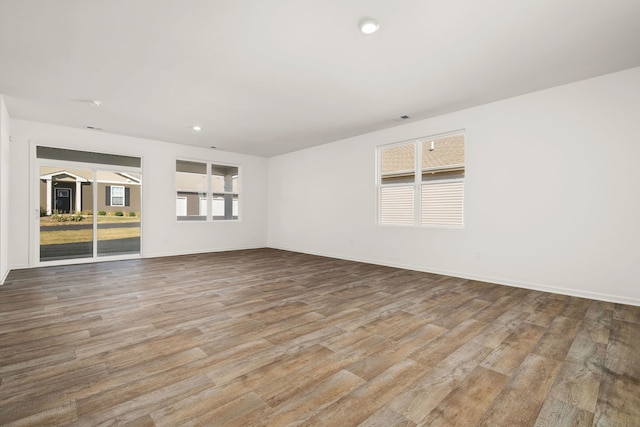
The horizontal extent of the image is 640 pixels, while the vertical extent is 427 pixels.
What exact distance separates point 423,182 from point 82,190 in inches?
273

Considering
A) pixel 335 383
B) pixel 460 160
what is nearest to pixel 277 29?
pixel 335 383

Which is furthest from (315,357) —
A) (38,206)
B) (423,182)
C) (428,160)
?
(38,206)

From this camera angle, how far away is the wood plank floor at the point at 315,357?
1.60 meters

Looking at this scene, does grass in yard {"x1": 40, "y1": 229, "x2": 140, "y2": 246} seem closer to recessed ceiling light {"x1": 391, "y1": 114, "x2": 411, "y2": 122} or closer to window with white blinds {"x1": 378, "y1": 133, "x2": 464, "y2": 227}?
window with white blinds {"x1": 378, "y1": 133, "x2": 464, "y2": 227}

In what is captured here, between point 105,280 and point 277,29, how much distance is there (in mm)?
4480

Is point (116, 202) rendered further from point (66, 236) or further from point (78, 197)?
point (66, 236)

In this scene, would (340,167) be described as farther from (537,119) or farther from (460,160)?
(537,119)

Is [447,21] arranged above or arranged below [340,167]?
above

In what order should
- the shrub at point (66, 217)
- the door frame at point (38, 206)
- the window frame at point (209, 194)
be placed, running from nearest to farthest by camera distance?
the door frame at point (38, 206)
the shrub at point (66, 217)
the window frame at point (209, 194)

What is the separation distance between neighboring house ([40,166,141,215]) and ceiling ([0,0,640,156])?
4.54ft

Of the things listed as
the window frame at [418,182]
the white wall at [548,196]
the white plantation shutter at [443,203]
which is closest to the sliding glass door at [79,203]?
the window frame at [418,182]

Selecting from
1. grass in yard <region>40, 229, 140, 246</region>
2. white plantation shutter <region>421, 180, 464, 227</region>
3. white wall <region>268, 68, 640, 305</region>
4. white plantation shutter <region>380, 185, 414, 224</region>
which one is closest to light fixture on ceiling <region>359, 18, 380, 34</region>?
white wall <region>268, 68, 640, 305</region>

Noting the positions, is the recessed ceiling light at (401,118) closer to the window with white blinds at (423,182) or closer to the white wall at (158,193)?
the window with white blinds at (423,182)

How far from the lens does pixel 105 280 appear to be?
4.59 meters
